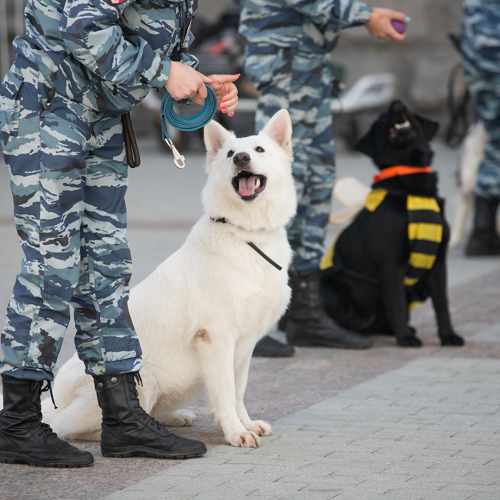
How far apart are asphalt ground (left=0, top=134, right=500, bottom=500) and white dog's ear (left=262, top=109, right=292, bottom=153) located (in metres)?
1.23

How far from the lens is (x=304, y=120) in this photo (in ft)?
15.6

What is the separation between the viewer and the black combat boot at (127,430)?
3.01 metres

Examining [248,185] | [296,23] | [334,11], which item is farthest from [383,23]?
[248,185]

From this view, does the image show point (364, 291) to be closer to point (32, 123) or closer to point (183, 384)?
point (183, 384)

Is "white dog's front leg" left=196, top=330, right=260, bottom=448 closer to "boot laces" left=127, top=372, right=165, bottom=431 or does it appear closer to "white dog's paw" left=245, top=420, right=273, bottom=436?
"white dog's paw" left=245, top=420, right=273, bottom=436

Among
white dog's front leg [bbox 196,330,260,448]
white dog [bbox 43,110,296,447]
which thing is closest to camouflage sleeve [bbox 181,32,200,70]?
white dog [bbox 43,110,296,447]

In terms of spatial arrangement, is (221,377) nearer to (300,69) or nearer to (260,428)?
(260,428)

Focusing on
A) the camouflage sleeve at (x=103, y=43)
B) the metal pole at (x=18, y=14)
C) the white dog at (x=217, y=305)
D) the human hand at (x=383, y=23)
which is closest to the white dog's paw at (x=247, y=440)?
the white dog at (x=217, y=305)

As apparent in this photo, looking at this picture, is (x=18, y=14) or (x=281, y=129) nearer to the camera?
(x=281, y=129)

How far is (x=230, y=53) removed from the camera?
48.2 ft

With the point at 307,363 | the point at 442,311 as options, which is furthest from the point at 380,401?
the point at 442,311

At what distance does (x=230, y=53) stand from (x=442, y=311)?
10693 mm

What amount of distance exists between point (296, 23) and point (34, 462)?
2.95 metres

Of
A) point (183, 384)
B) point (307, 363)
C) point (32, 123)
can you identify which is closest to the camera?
point (32, 123)
